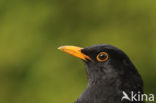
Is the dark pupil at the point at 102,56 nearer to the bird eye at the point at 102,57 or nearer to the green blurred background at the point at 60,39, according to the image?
the bird eye at the point at 102,57

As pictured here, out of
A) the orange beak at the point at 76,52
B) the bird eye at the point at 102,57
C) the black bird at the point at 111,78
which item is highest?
the orange beak at the point at 76,52

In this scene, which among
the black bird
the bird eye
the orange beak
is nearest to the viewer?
the black bird

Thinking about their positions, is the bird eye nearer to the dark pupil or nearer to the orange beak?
the dark pupil

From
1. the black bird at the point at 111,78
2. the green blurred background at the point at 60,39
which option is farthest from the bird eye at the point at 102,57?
the green blurred background at the point at 60,39

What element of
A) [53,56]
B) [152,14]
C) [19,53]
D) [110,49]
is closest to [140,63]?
[152,14]

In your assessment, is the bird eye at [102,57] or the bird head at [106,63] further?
the bird eye at [102,57]

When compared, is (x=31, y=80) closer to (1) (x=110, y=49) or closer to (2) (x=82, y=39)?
(2) (x=82, y=39)

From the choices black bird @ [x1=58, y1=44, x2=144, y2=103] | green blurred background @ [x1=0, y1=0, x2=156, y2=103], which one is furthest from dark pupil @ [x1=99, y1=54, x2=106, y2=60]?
green blurred background @ [x1=0, y1=0, x2=156, y2=103]
